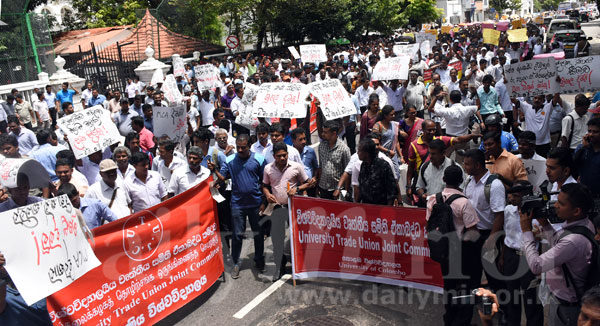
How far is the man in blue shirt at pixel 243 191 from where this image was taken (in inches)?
260

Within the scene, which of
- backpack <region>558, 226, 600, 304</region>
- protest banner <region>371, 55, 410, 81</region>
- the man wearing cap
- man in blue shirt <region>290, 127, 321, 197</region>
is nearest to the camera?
backpack <region>558, 226, 600, 304</region>

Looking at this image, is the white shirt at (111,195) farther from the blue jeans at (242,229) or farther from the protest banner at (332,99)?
the protest banner at (332,99)

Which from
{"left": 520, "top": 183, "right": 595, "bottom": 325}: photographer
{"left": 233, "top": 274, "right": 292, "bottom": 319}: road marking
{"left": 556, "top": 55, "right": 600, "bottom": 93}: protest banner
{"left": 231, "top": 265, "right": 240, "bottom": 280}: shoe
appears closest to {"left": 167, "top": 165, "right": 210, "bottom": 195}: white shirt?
{"left": 231, "top": 265, "right": 240, "bottom": 280}: shoe

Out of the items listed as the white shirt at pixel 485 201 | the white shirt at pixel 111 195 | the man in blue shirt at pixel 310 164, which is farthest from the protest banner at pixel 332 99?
the white shirt at pixel 485 201

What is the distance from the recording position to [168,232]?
5715mm

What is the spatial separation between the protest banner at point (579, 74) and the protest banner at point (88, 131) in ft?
21.3

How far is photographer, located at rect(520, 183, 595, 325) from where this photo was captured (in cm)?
360

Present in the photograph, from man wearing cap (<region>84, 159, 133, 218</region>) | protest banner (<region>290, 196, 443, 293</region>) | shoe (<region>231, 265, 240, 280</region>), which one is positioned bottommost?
shoe (<region>231, 265, 240, 280</region>)

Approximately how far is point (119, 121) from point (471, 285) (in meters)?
7.62

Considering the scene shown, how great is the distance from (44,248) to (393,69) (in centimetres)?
837

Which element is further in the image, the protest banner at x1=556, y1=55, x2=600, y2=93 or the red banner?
the protest banner at x1=556, y1=55, x2=600, y2=93

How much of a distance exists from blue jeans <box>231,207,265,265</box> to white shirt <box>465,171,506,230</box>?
104 inches

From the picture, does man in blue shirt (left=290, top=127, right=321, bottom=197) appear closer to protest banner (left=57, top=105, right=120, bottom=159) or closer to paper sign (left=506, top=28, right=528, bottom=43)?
protest banner (left=57, top=105, right=120, bottom=159)

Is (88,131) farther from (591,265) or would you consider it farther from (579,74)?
(579,74)
